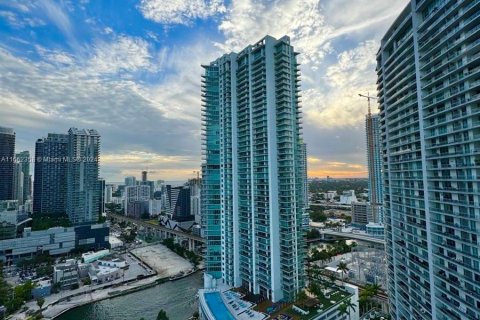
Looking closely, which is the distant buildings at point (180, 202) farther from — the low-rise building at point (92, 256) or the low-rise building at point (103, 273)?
the low-rise building at point (103, 273)

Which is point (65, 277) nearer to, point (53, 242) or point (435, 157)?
point (53, 242)

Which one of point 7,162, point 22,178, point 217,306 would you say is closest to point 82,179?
point 7,162

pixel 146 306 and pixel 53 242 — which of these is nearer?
pixel 146 306

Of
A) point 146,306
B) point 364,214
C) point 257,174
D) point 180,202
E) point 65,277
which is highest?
point 257,174

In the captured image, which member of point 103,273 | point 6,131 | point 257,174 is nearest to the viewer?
point 257,174

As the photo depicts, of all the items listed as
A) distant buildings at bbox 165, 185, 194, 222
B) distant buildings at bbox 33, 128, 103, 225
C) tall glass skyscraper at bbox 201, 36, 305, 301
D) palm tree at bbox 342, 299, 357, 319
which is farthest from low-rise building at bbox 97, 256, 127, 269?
palm tree at bbox 342, 299, 357, 319

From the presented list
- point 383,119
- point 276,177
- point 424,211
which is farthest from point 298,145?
point 424,211

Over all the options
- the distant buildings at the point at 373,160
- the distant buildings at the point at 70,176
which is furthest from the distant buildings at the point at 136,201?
the distant buildings at the point at 373,160
